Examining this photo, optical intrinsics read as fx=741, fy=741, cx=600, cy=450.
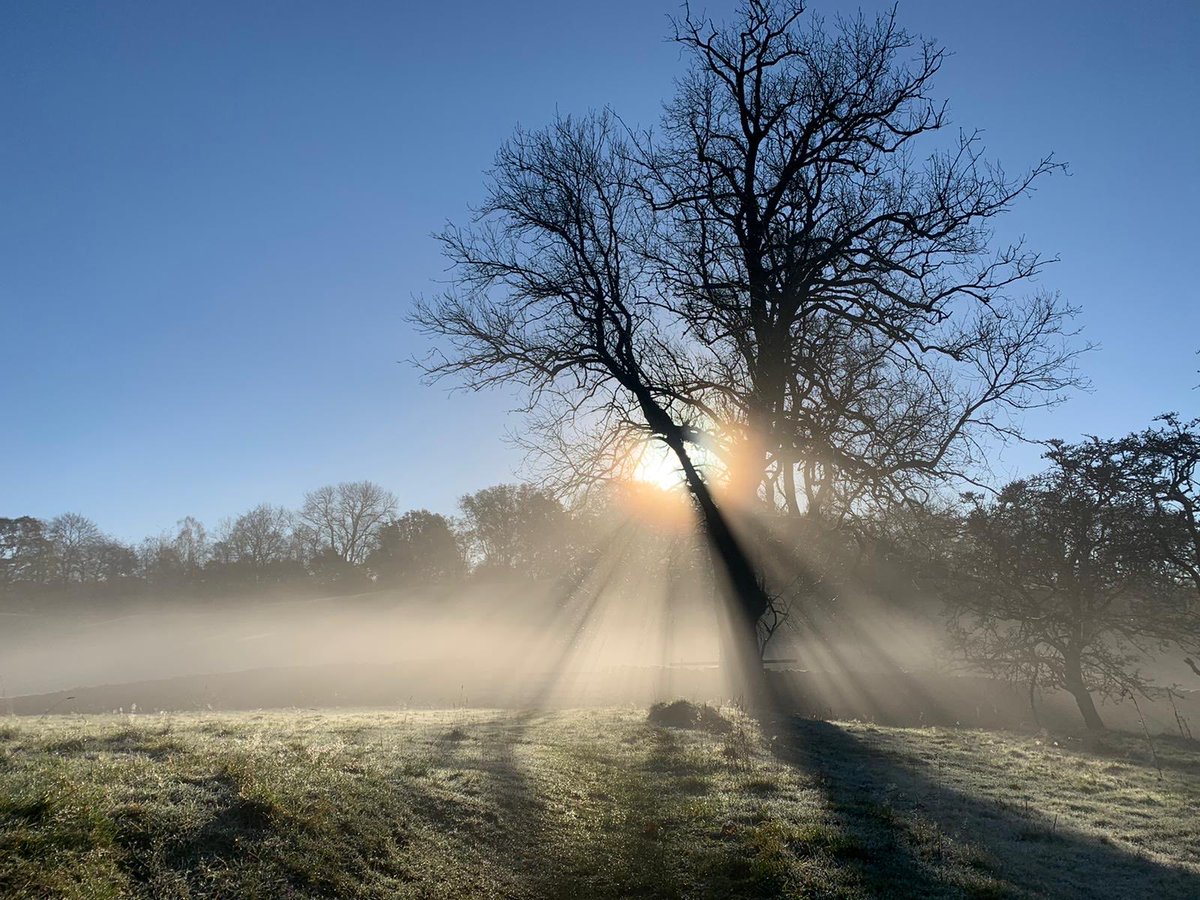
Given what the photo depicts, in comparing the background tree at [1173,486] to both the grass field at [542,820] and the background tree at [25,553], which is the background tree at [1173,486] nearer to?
the grass field at [542,820]

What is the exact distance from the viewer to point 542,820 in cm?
643

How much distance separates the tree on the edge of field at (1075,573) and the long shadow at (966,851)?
9.91 meters

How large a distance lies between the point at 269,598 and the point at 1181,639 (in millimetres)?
74174

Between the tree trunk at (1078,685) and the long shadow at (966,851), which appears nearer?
the long shadow at (966,851)

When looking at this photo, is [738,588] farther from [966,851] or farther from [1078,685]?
[1078,685]

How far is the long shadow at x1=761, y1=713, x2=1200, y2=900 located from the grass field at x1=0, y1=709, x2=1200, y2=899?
0.08 feet

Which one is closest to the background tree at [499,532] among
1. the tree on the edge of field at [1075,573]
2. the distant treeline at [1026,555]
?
the distant treeline at [1026,555]

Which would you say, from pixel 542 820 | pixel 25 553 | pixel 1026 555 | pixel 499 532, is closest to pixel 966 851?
pixel 542 820

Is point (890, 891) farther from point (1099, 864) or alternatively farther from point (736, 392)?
point (736, 392)

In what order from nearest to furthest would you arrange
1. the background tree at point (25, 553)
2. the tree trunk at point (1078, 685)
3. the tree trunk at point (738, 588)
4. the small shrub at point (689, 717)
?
the small shrub at point (689, 717) → the tree trunk at point (738, 588) → the tree trunk at point (1078, 685) → the background tree at point (25, 553)

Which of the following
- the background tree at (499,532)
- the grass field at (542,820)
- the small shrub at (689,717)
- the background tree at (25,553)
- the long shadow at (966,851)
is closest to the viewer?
the grass field at (542,820)

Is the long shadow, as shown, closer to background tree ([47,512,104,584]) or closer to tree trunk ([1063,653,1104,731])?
tree trunk ([1063,653,1104,731])

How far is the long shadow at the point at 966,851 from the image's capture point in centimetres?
553

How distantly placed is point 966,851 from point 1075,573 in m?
14.4
